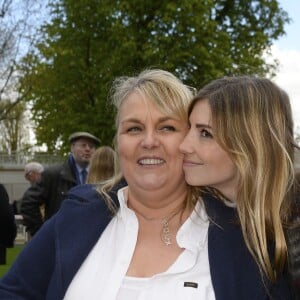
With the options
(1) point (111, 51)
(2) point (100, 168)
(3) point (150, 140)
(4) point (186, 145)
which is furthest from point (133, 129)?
(1) point (111, 51)

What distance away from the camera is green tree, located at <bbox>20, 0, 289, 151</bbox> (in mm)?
23406

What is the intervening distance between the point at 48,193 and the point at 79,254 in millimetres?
4922

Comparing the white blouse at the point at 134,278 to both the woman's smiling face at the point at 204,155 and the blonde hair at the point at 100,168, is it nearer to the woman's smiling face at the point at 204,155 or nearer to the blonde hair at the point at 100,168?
the woman's smiling face at the point at 204,155

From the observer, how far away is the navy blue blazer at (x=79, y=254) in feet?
8.55

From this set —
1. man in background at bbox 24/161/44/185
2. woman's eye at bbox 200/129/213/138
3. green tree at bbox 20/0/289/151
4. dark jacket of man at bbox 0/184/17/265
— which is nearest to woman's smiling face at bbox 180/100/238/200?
woman's eye at bbox 200/129/213/138

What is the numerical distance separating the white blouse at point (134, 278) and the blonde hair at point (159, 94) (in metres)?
0.16

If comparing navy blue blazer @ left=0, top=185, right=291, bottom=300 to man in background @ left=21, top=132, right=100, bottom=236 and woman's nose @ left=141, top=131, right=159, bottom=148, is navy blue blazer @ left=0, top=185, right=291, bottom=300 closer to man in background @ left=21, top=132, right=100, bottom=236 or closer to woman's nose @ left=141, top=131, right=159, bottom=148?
woman's nose @ left=141, top=131, right=159, bottom=148

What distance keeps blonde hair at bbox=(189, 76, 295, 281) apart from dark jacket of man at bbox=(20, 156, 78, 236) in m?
4.93

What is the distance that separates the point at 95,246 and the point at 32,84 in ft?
71.4

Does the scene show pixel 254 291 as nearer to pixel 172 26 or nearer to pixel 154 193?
pixel 154 193

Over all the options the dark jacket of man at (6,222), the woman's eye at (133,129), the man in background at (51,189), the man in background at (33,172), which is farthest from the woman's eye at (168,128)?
the man in background at (33,172)

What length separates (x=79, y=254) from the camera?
2.82m

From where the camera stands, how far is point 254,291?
8.44ft

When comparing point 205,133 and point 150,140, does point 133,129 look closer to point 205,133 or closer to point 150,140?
point 150,140
